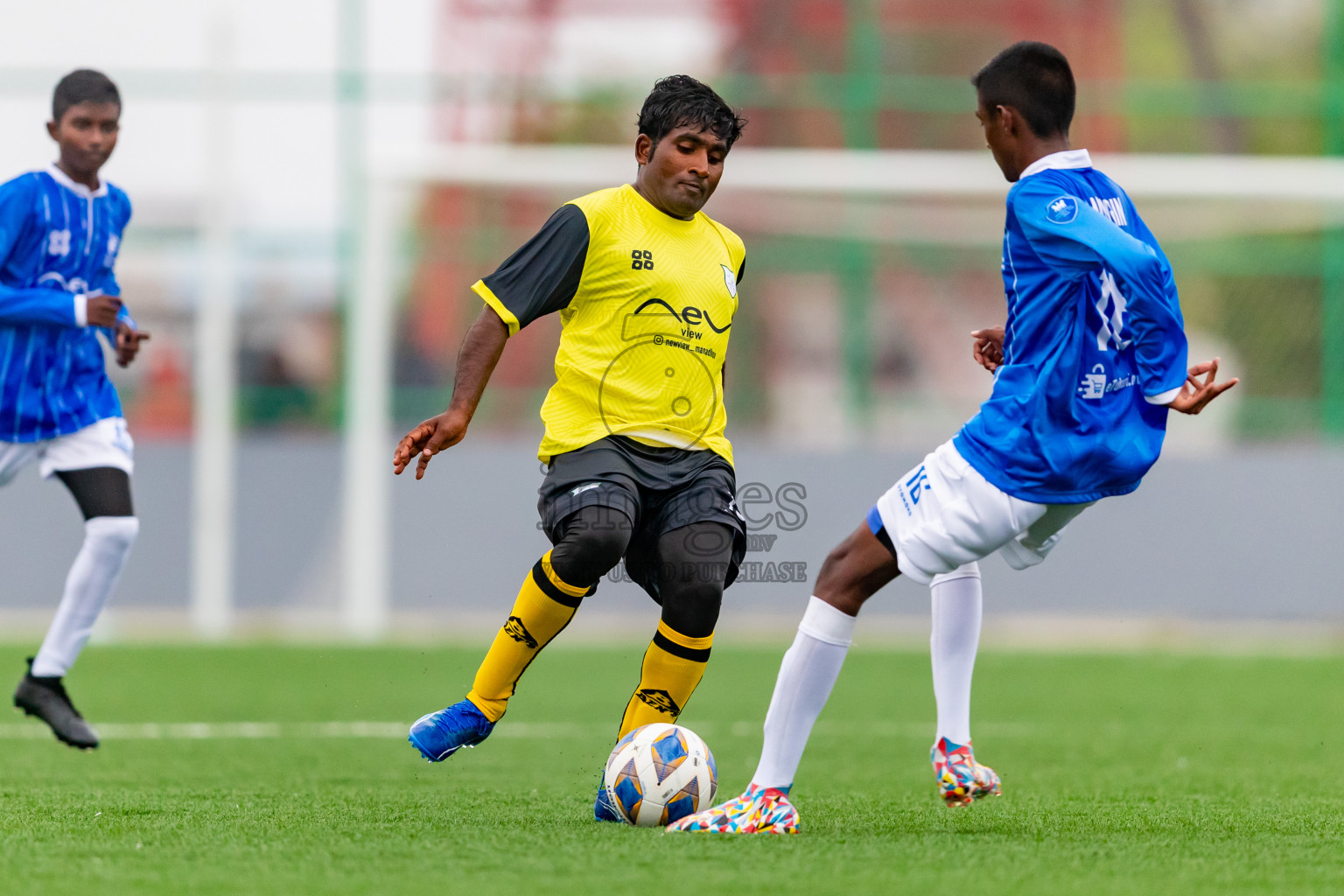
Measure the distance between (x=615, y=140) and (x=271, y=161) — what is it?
3364 millimetres

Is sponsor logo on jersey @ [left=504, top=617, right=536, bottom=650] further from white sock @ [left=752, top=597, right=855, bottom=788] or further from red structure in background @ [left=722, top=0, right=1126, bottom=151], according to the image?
red structure in background @ [left=722, top=0, right=1126, bottom=151]

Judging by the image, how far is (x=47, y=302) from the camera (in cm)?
600

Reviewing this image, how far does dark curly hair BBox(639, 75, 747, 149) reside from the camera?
16.0 ft

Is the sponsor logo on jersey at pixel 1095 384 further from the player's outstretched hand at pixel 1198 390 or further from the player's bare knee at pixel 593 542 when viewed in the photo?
the player's bare knee at pixel 593 542

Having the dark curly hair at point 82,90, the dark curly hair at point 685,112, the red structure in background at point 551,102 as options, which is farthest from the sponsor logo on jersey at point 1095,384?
the red structure in background at point 551,102

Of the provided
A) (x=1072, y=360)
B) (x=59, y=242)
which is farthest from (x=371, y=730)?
(x=1072, y=360)

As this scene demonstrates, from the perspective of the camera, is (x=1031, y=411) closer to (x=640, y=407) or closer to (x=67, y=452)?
(x=640, y=407)

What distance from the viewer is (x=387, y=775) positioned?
5797 mm

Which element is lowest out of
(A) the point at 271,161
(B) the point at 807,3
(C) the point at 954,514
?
(C) the point at 954,514

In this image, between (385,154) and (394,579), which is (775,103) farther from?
(394,579)

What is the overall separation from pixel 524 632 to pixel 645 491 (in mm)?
576

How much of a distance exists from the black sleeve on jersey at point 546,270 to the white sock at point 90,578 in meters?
2.19

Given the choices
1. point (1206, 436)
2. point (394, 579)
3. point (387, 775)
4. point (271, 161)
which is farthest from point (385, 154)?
point (387, 775)

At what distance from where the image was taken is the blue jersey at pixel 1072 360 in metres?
4.23
